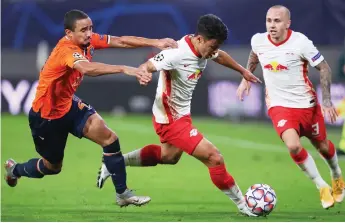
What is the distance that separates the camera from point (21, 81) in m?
23.3

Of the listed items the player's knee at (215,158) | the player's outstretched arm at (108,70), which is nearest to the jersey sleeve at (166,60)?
the player's outstretched arm at (108,70)

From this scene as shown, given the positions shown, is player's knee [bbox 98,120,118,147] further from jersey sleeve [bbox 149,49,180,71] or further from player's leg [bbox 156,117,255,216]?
jersey sleeve [bbox 149,49,180,71]

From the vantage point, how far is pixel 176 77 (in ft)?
30.8

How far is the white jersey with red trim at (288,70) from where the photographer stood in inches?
406

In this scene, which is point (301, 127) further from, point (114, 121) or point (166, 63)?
point (114, 121)

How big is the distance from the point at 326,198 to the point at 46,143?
3016 millimetres

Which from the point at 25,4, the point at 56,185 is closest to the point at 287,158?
the point at 56,185

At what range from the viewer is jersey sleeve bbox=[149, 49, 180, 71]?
9.13m

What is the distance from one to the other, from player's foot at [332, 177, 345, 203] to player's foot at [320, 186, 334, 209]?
54cm

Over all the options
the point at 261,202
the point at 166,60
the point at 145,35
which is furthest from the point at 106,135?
the point at 145,35

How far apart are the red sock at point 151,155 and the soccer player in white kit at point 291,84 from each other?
1085 millimetres

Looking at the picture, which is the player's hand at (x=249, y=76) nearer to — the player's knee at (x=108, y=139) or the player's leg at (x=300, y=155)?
the player's leg at (x=300, y=155)

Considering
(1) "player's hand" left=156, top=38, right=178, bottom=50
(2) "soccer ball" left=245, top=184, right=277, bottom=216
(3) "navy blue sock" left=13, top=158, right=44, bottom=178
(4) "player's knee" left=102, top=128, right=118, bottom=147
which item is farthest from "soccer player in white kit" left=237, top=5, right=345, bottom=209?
(3) "navy blue sock" left=13, top=158, right=44, bottom=178

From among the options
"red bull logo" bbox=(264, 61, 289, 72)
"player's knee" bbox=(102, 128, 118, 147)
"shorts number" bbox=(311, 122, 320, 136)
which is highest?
"red bull logo" bbox=(264, 61, 289, 72)
